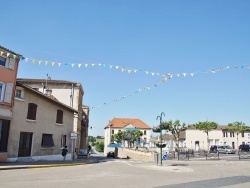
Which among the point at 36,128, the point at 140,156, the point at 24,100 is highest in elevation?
the point at 24,100

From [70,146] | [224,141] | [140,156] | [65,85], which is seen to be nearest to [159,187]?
[70,146]

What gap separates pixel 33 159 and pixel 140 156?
22.1 metres

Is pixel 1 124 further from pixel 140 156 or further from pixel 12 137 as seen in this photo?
pixel 140 156

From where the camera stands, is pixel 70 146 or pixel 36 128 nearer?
pixel 36 128

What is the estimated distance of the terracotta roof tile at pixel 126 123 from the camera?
8938 centimetres

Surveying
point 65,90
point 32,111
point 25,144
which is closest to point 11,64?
point 32,111

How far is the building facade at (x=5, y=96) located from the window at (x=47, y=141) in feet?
15.0

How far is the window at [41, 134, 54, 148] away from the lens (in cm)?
2397

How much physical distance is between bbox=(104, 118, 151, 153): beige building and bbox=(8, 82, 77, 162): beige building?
6058 cm

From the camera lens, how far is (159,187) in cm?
1047

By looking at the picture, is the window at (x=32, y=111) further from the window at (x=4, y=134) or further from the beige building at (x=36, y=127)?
the window at (x=4, y=134)

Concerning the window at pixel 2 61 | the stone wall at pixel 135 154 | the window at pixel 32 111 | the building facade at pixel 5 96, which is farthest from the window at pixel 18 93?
the stone wall at pixel 135 154

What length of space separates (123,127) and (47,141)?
212ft

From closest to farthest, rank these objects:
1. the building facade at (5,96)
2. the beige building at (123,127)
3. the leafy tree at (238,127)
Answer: the building facade at (5,96) < the leafy tree at (238,127) < the beige building at (123,127)
